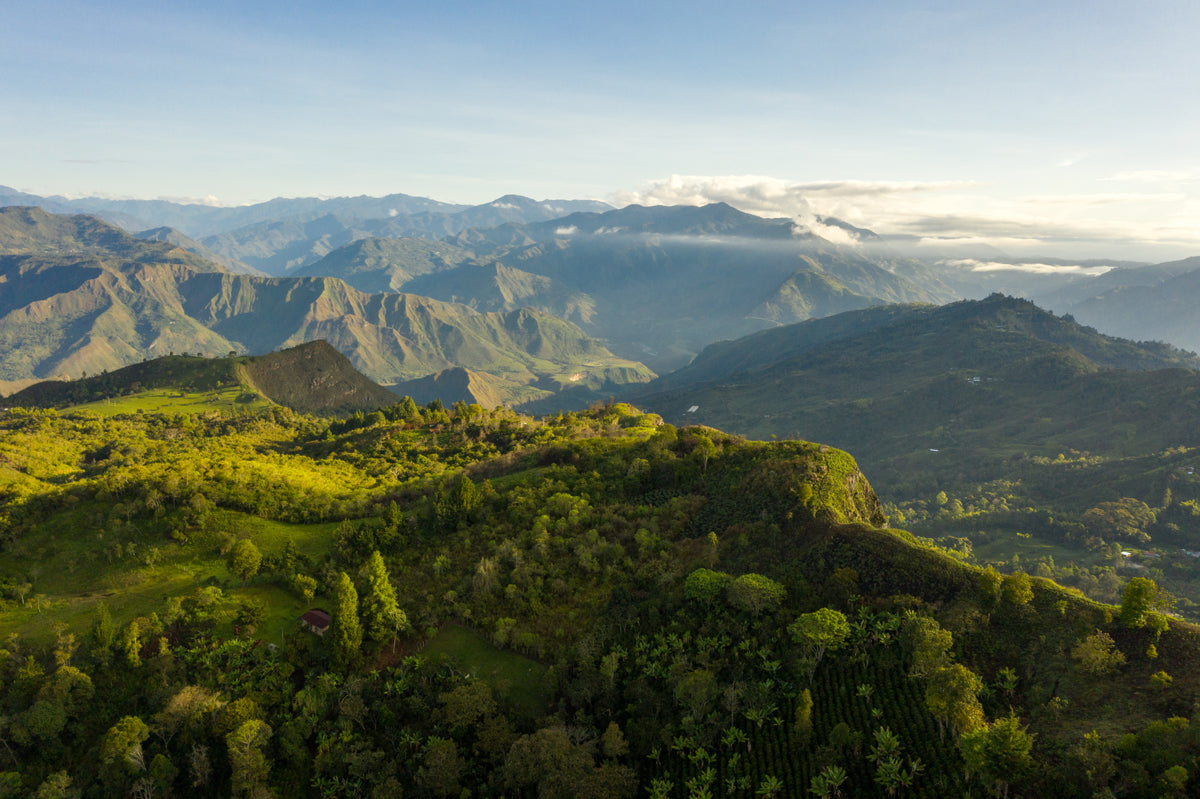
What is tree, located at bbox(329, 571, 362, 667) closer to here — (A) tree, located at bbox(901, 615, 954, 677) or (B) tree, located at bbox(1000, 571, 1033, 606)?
(A) tree, located at bbox(901, 615, 954, 677)

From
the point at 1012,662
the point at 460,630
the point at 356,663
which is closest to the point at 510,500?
the point at 460,630

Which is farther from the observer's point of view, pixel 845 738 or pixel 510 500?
pixel 510 500

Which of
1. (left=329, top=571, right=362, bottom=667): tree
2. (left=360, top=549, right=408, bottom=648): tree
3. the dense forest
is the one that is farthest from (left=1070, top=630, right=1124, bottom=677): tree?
(left=329, top=571, right=362, bottom=667): tree

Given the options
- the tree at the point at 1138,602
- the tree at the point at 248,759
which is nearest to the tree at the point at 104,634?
the tree at the point at 248,759

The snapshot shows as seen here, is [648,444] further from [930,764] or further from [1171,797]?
[1171,797]

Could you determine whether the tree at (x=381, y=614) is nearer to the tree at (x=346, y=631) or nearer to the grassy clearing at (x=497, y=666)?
the tree at (x=346, y=631)
